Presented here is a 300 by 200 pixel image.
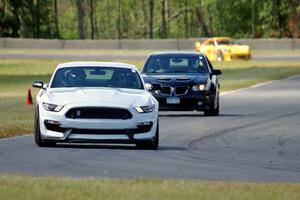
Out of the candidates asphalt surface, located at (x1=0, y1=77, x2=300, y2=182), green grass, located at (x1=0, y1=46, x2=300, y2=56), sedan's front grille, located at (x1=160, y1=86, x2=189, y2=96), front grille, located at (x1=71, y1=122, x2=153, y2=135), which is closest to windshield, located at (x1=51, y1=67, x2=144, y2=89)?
asphalt surface, located at (x1=0, y1=77, x2=300, y2=182)

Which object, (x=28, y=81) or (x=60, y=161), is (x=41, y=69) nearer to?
(x=28, y=81)

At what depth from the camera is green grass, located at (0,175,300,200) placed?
41.6 feet

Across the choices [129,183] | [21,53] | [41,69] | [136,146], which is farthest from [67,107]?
[21,53]

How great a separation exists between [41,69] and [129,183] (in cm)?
5559

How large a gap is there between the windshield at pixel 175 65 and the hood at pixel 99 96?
35.8 feet

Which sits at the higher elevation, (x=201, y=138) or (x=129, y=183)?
(x=129, y=183)

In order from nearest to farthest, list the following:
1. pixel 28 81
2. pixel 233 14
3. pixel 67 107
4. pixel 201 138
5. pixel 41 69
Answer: pixel 67 107 < pixel 201 138 < pixel 28 81 < pixel 41 69 < pixel 233 14

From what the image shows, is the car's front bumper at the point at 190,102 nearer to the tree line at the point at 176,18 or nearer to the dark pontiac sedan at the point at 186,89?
the dark pontiac sedan at the point at 186,89

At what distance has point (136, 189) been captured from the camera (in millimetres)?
13328

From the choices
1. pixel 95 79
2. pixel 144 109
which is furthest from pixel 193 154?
pixel 95 79

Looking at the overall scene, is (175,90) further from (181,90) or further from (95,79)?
(95,79)

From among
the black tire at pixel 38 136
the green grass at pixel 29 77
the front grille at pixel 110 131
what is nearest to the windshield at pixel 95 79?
the black tire at pixel 38 136

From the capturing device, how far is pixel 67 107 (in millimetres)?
20125

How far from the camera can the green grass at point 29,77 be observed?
29.0m
